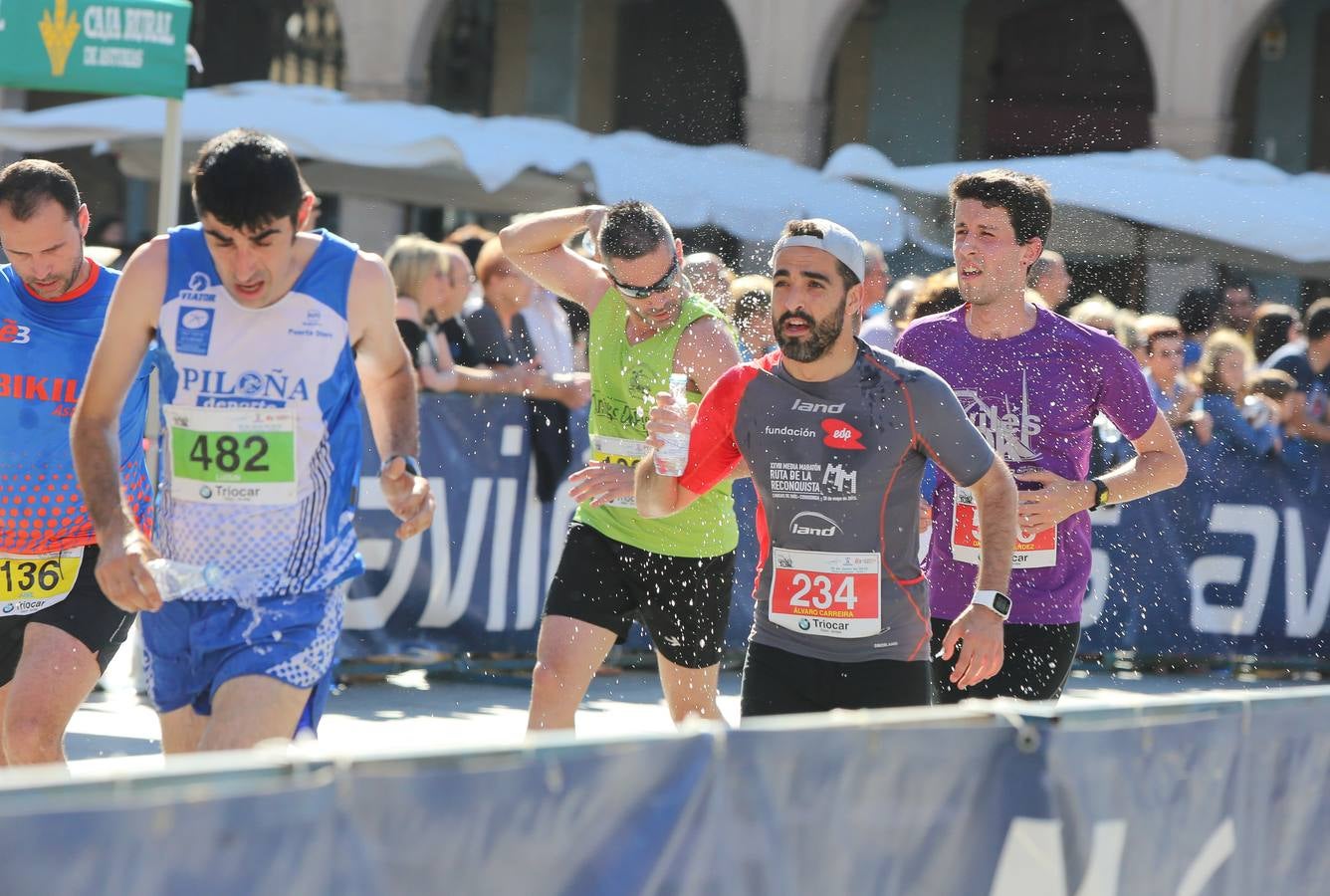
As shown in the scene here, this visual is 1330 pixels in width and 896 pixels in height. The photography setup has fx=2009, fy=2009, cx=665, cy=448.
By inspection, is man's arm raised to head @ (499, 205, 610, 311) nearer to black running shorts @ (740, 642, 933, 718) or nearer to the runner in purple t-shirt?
the runner in purple t-shirt

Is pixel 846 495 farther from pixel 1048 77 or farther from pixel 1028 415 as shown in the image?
pixel 1048 77

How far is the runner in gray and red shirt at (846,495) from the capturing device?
4699 mm

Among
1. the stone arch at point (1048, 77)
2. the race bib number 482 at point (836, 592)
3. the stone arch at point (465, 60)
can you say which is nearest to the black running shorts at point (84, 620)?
the race bib number 482 at point (836, 592)

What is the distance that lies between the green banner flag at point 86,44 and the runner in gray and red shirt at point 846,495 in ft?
15.2

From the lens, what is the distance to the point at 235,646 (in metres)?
4.30

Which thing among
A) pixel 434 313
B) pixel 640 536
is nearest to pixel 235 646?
pixel 640 536

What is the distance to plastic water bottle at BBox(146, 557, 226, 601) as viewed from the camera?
4273 millimetres

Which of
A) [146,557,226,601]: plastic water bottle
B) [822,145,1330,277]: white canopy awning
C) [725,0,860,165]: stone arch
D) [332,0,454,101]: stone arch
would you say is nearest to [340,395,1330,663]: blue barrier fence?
[822,145,1330,277]: white canopy awning

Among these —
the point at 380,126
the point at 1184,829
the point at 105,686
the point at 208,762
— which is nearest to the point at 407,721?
the point at 105,686

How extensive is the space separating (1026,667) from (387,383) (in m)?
1.94

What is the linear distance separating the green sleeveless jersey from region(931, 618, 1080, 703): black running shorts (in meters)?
1.01

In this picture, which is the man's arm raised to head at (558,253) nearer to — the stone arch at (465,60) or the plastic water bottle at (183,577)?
the plastic water bottle at (183,577)

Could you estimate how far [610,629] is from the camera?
611 cm

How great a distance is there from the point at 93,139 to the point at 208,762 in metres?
12.3
